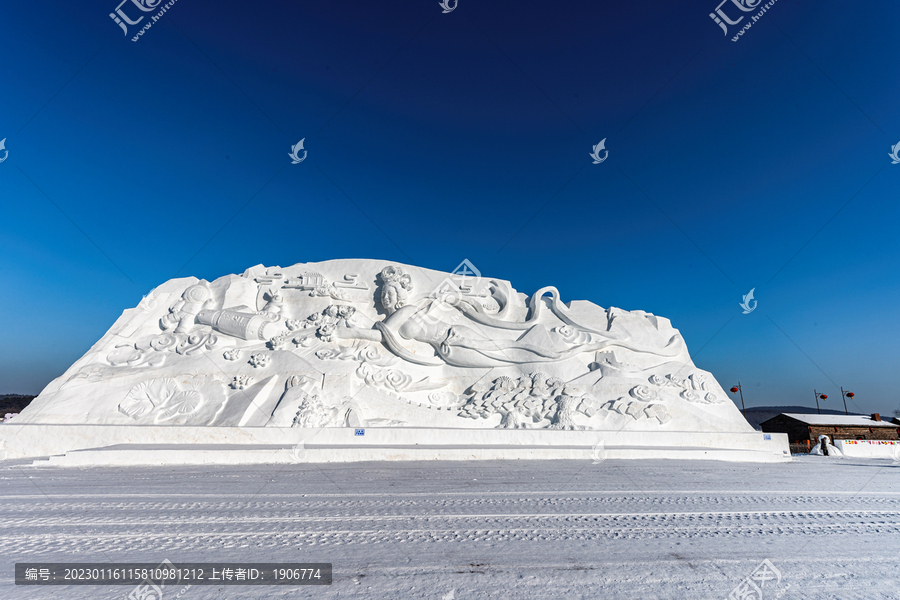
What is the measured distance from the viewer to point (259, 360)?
33.4ft

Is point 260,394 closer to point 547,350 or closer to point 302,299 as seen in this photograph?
point 302,299

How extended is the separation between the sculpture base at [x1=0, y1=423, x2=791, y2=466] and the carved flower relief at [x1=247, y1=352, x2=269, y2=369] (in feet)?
6.47

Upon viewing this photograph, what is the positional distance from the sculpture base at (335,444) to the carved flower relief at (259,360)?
6.47ft

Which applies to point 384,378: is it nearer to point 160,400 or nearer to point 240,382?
point 240,382

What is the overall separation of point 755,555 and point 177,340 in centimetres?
Answer: 1159

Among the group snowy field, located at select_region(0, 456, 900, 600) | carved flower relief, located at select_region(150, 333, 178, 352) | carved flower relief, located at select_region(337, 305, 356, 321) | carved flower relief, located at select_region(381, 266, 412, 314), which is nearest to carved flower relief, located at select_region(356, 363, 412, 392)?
carved flower relief, located at select_region(337, 305, 356, 321)

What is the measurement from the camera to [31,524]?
12.2 feet

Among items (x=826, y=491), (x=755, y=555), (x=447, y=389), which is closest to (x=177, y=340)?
(x=447, y=389)

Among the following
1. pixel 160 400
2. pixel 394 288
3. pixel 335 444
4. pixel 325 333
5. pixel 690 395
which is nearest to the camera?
pixel 335 444

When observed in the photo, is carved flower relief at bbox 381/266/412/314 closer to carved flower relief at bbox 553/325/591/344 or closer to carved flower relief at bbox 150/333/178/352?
carved flower relief at bbox 553/325/591/344

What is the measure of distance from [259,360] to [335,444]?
3.19 metres

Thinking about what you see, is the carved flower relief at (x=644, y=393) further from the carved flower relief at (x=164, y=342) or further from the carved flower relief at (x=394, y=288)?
the carved flower relief at (x=164, y=342)

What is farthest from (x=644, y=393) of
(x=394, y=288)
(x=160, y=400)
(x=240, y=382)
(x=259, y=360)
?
(x=160, y=400)

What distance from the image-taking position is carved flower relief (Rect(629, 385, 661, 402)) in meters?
A: 10.1
